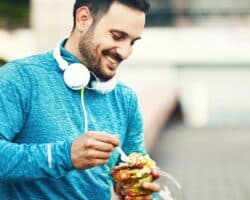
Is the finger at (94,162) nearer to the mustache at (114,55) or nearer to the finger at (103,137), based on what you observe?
the finger at (103,137)

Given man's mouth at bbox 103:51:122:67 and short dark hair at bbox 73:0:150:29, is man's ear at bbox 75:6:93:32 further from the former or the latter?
man's mouth at bbox 103:51:122:67

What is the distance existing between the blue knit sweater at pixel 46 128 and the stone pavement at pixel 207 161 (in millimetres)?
4845

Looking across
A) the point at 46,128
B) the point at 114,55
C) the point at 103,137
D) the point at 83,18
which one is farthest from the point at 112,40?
the point at 103,137

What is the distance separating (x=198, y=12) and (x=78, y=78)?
90.9 ft

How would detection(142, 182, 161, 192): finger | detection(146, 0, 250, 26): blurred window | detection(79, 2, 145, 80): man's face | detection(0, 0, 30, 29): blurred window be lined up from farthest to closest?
detection(146, 0, 250, 26): blurred window
detection(0, 0, 30, 29): blurred window
detection(79, 2, 145, 80): man's face
detection(142, 182, 161, 192): finger

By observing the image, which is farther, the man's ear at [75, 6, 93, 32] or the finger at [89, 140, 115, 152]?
the man's ear at [75, 6, 93, 32]

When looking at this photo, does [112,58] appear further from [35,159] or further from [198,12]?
[198,12]

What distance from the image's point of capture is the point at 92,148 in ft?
9.00

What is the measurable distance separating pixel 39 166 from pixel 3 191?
250 millimetres

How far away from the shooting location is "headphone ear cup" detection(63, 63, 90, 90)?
302cm

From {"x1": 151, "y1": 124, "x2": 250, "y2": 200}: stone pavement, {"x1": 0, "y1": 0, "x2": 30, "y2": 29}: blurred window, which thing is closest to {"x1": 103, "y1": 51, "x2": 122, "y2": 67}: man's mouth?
{"x1": 151, "y1": 124, "x2": 250, "y2": 200}: stone pavement

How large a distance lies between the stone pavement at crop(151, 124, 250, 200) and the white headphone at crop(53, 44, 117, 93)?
4900 mm

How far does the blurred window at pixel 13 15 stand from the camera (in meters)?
26.8

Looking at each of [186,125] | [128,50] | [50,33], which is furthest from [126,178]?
[186,125]
